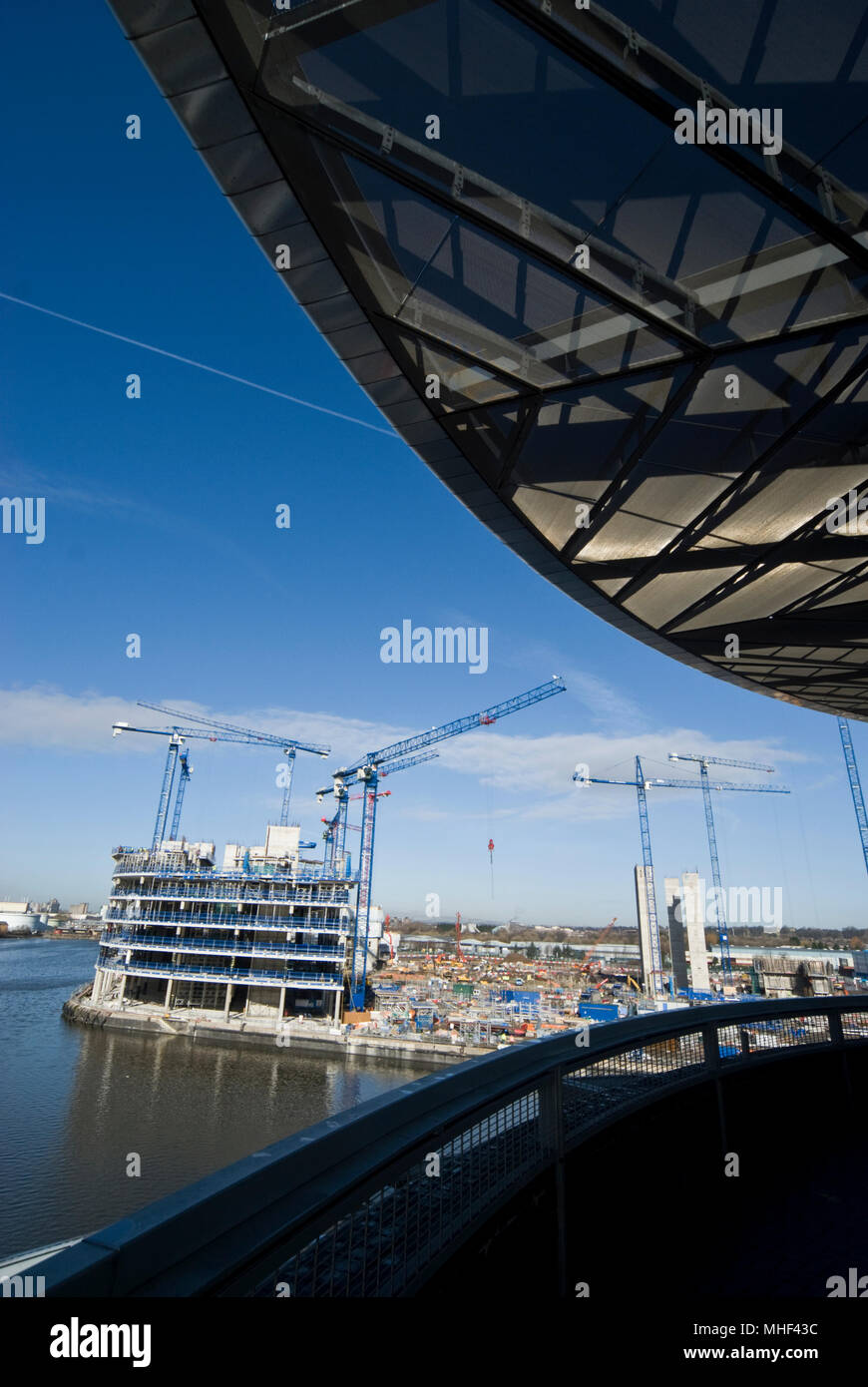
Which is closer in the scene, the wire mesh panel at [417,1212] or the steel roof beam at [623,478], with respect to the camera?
the wire mesh panel at [417,1212]

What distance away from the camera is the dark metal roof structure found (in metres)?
3.28

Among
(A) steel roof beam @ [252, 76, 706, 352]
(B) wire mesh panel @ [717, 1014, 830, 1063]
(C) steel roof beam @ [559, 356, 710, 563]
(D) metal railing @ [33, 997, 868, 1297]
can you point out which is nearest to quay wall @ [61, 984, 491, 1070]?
(B) wire mesh panel @ [717, 1014, 830, 1063]

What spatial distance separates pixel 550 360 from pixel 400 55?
2254 millimetres

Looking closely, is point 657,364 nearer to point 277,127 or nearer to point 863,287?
point 863,287

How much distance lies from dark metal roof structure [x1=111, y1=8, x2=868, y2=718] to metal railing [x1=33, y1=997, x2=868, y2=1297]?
15.0ft

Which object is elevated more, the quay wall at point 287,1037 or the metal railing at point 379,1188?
the metal railing at point 379,1188

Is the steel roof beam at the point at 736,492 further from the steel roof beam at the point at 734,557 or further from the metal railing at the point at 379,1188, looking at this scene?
the metal railing at the point at 379,1188

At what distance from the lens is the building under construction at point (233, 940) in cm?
4562

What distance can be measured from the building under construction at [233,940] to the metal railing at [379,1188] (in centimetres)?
4409

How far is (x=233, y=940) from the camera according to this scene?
47.7 metres

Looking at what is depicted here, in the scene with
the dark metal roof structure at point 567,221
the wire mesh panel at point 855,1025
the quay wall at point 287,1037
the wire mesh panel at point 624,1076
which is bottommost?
the quay wall at point 287,1037

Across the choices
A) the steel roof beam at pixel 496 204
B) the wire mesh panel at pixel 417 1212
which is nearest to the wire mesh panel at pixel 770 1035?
the wire mesh panel at pixel 417 1212

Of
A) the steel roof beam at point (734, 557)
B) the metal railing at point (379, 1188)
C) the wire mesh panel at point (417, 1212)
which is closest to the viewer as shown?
the metal railing at point (379, 1188)
